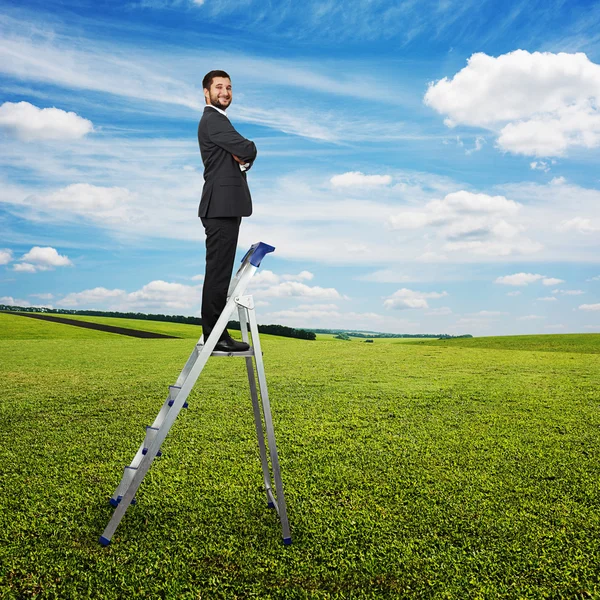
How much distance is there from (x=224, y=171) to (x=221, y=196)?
0.18 metres

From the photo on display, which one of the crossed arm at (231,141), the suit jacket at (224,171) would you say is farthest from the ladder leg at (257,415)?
the crossed arm at (231,141)

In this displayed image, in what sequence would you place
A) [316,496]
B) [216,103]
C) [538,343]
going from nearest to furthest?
[216,103], [316,496], [538,343]

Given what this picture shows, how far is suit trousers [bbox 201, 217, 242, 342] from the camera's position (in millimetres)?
3357

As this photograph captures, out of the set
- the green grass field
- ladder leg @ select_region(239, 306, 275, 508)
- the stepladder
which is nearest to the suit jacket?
the stepladder

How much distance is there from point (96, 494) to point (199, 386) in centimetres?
502

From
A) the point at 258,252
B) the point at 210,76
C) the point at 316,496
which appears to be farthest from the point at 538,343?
the point at 210,76

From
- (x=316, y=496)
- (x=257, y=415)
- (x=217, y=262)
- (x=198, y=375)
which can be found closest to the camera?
(x=198, y=375)

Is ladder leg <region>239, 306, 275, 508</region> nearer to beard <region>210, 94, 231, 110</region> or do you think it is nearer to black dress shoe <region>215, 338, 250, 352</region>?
black dress shoe <region>215, 338, 250, 352</region>

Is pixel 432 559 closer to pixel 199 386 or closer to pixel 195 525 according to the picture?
pixel 195 525

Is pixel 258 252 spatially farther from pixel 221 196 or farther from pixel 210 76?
pixel 210 76

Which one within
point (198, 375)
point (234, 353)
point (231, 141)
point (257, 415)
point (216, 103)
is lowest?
point (257, 415)

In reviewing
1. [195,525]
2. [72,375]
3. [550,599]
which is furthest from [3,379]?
[550,599]

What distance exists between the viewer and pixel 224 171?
3.38m

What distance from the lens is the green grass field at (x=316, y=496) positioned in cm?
294
